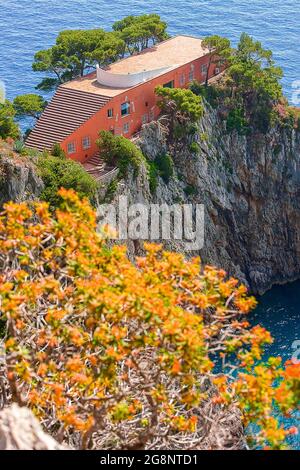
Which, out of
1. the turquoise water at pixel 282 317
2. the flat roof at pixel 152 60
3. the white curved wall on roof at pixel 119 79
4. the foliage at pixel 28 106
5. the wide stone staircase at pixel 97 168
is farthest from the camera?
the foliage at pixel 28 106

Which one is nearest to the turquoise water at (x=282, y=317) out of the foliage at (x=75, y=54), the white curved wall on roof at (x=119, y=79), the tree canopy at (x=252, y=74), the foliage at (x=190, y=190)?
the foliage at (x=190, y=190)

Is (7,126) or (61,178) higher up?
(7,126)

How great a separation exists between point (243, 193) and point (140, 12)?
71473 millimetres

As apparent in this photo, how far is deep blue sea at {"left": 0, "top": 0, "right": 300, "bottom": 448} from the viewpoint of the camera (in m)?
141

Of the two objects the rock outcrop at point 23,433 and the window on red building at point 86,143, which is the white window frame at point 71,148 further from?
the rock outcrop at point 23,433

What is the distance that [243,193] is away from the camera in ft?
333

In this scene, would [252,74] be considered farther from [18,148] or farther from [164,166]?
[18,148]

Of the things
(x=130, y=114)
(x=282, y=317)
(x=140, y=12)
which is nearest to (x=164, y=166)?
(x=130, y=114)

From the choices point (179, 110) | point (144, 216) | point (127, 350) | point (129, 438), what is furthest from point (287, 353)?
point (127, 350)

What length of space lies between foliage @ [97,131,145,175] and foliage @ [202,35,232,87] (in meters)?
19.5

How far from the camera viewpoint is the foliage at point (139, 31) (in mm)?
104938

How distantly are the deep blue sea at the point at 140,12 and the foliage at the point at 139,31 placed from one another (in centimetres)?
2589

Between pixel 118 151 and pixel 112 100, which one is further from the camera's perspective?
pixel 112 100

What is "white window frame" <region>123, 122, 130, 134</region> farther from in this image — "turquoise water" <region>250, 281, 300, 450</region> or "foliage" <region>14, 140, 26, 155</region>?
"turquoise water" <region>250, 281, 300, 450</region>
